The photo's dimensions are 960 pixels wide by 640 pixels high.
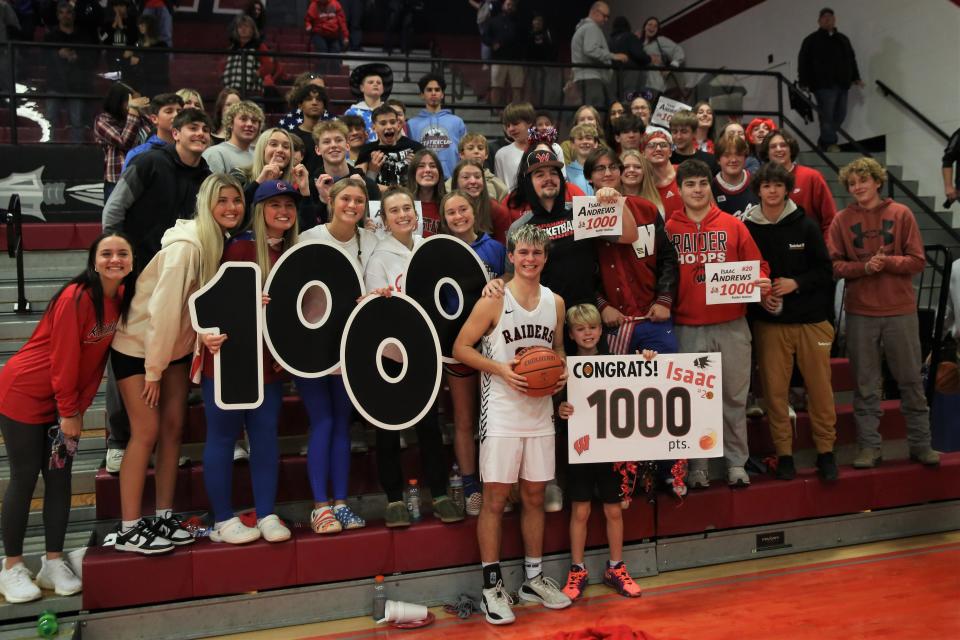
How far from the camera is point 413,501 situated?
15.1 ft

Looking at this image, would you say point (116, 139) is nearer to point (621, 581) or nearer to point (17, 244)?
point (17, 244)

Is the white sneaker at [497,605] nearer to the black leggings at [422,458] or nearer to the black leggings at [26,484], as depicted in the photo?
the black leggings at [422,458]

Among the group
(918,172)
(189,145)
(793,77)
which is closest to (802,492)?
(189,145)

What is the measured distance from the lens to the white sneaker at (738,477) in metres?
5.05

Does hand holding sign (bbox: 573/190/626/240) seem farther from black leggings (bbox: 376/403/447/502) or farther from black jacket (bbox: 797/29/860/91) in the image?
black jacket (bbox: 797/29/860/91)

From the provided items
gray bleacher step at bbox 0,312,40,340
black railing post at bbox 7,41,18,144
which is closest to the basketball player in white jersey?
gray bleacher step at bbox 0,312,40,340

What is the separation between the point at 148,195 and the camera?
4504mm

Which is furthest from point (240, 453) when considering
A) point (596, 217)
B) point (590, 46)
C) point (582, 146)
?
point (590, 46)

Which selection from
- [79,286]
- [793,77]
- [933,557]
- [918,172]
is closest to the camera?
[79,286]

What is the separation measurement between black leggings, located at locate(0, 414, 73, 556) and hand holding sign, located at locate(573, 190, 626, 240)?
2824 mm

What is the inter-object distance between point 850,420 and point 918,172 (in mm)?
5521

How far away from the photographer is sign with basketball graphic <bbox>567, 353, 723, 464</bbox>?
4.46 metres

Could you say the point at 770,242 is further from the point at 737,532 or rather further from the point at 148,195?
the point at 148,195

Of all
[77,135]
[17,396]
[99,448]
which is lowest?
[99,448]
